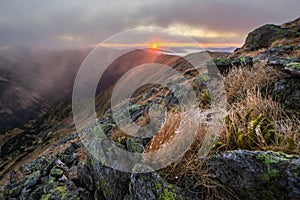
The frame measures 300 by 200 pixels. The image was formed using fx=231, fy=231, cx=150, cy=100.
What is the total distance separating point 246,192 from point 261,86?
428cm

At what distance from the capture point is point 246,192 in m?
3.72

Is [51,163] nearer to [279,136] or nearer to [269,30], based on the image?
[279,136]

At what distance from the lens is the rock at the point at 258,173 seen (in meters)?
3.31

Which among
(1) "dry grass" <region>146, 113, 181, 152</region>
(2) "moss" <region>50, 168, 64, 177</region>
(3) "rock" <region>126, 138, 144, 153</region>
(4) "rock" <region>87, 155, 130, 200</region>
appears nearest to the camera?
(1) "dry grass" <region>146, 113, 181, 152</region>

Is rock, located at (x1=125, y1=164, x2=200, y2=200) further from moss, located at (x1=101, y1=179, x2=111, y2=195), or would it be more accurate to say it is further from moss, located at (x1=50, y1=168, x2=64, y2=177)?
moss, located at (x1=50, y1=168, x2=64, y2=177)

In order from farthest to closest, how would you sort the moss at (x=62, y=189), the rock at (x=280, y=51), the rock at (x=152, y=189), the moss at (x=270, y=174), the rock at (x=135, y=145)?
the rock at (x=280, y=51), the moss at (x=62, y=189), the rock at (x=135, y=145), the rock at (x=152, y=189), the moss at (x=270, y=174)

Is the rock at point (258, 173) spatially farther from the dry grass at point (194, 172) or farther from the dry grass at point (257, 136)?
the dry grass at point (257, 136)

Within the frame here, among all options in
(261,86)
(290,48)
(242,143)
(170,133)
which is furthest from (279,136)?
(290,48)

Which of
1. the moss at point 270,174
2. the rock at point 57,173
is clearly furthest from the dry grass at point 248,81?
the rock at point 57,173

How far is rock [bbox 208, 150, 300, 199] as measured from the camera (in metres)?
3.31

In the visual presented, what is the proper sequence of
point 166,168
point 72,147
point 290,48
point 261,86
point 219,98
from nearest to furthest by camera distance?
point 166,168
point 261,86
point 219,98
point 290,48
point 72,147

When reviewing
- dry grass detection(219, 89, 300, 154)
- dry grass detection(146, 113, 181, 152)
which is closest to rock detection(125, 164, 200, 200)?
dry grass detection(146, 113, 181, 152)

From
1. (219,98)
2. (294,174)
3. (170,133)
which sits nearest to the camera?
(294,174)

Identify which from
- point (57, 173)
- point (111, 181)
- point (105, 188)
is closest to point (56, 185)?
point (57, 173)
